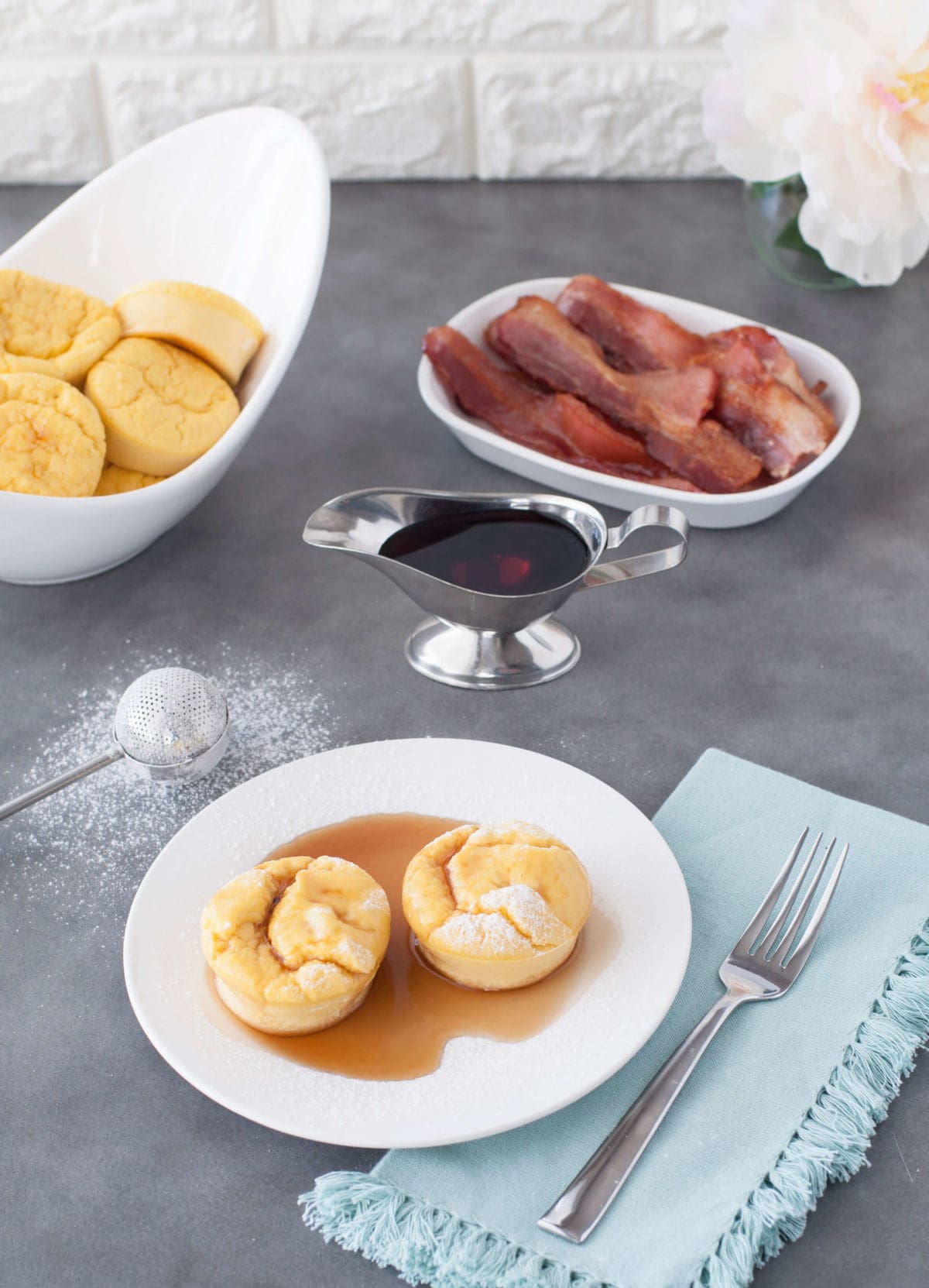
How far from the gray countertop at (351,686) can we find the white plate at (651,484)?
4 centimetres

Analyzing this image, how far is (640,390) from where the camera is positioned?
1253 millimetres

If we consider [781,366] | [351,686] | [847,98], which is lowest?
[351,686]

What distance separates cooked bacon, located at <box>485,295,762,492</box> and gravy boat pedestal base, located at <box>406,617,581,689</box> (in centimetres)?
25

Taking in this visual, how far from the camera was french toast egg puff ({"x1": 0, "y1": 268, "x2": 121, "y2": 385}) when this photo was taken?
1.11 m

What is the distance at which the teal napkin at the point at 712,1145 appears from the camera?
2.10 feet

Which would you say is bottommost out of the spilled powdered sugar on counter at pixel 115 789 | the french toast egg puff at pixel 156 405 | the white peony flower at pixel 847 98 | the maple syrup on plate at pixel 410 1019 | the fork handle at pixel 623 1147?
the spilled powdered sugar on counter at pixel 115 789

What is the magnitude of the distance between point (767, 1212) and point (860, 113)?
100 centimetres

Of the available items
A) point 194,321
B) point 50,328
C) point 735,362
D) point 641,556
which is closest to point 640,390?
point 735,362

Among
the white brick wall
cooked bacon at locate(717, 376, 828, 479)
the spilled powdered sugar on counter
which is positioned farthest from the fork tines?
the white brick wall

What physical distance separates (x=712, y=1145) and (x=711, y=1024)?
71 millimetres

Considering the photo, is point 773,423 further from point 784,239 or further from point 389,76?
point 389,76

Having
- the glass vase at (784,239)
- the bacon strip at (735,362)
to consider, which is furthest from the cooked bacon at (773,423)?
the glass vase at (784,239)

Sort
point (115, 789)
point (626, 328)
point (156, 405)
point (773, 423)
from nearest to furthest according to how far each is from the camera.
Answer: point (115, 789) < point (156, 405) < point (773, 423) < point (626, 328)

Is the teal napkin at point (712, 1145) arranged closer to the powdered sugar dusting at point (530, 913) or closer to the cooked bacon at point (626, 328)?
the powdered sugar dusting at point (530, 913)
